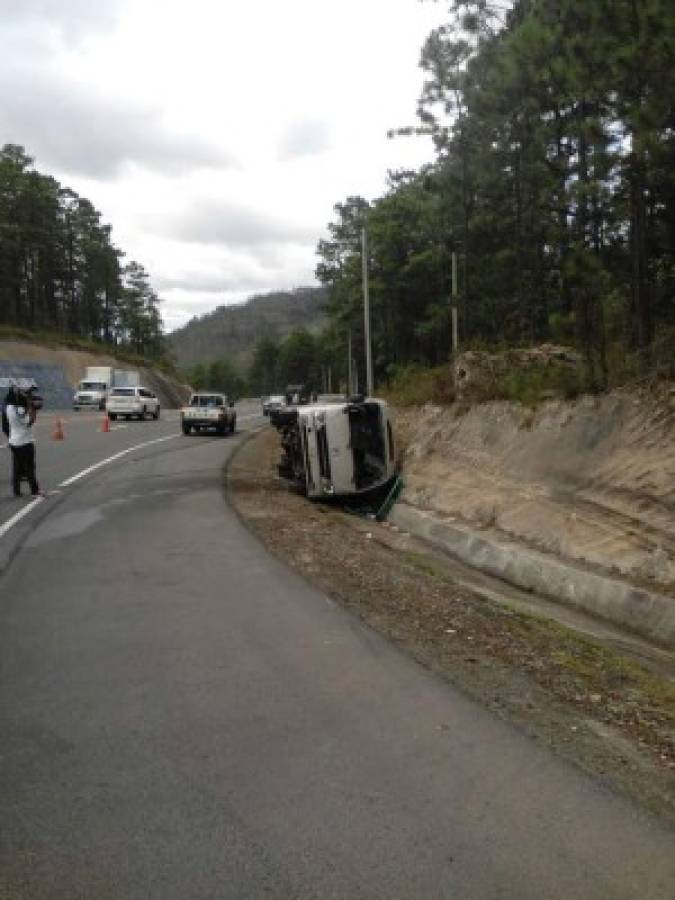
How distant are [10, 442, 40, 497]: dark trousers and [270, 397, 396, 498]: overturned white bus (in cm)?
569

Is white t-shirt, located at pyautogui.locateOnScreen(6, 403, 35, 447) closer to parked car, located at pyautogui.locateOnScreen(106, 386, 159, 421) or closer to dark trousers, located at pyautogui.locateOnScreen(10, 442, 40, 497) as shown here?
dark trousers, located at pyautogui.locateOnScreen(10, 442, 40, 497)

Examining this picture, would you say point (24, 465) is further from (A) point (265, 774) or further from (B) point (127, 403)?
(B) point (127, 403)

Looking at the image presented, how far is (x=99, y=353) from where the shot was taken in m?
77.1

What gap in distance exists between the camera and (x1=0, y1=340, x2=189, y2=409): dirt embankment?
65.0m

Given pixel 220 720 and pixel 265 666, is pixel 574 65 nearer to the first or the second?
pixel 265 666

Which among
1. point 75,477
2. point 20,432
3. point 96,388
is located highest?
point 96,388

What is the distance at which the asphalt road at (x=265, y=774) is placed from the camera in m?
3.32

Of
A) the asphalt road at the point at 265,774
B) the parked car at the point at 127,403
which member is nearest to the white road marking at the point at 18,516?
the asphalt road at the point at 265,774

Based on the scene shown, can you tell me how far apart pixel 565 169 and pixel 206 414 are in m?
18.6

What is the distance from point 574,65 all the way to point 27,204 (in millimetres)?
77104

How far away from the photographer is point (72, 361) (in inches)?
2800

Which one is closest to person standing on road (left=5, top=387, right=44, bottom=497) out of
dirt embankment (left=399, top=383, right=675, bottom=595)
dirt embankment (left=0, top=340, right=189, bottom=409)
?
dirt embankment (left=399, top=383, right=675, bottom=595)

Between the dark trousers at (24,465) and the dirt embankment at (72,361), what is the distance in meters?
51.6

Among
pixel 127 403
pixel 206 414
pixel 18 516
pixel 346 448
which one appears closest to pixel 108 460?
pixel 346 448
